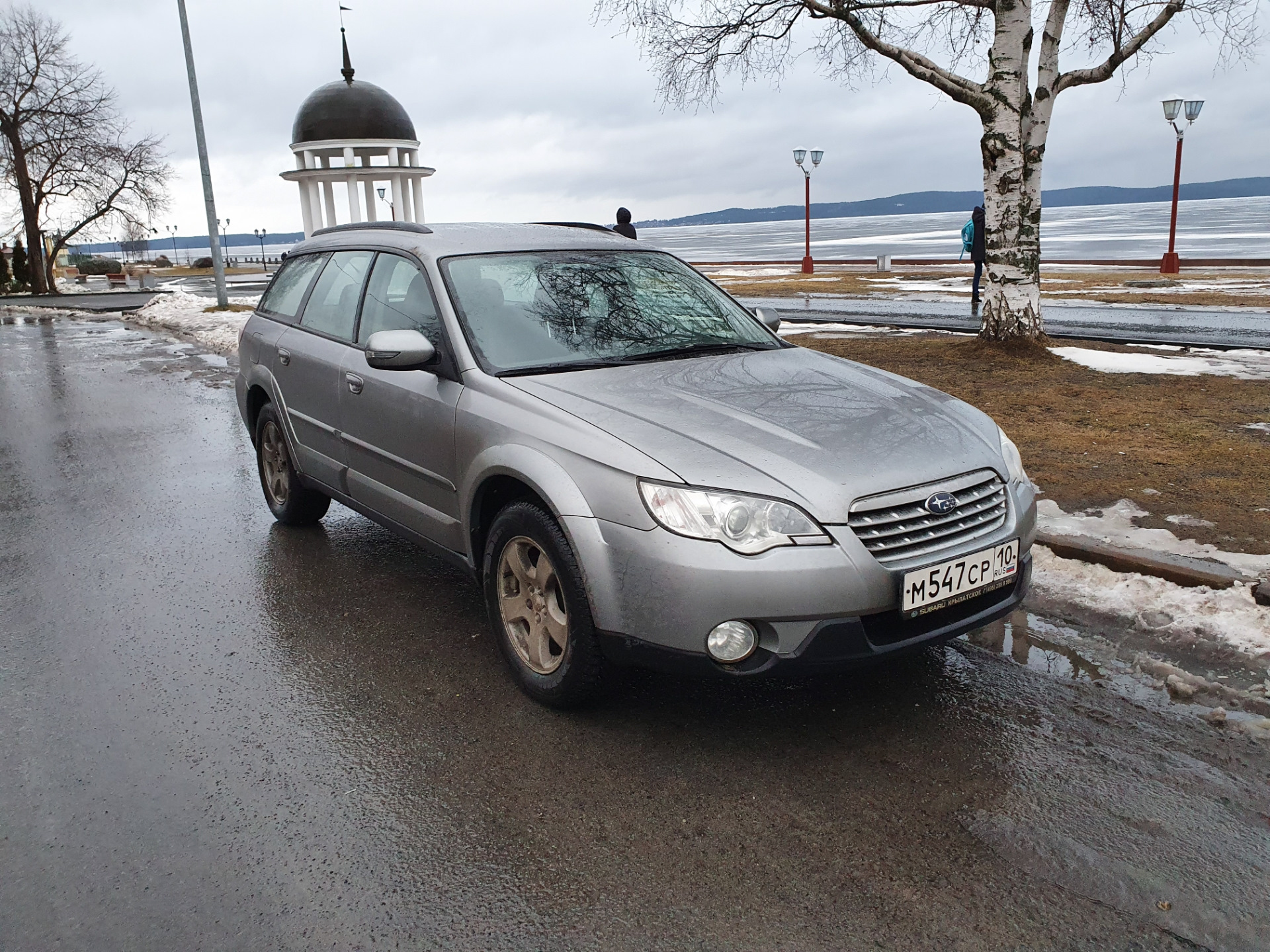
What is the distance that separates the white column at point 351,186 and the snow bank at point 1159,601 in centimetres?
3535

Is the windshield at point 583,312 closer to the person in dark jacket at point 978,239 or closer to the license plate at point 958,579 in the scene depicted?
the license plate at point 958,579

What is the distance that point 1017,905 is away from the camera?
2561mm

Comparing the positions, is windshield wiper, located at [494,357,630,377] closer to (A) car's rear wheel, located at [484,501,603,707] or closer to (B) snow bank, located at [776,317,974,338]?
(A) car's rear wheel, located at [484,501,603,707]

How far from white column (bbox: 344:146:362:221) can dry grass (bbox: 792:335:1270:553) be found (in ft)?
96.3

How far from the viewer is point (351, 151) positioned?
36.9 metres

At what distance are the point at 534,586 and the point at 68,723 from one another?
1769 mm

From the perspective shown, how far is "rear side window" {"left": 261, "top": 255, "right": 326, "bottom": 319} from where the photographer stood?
5.71 metres

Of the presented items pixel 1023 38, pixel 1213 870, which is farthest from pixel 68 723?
pixel 1023 38

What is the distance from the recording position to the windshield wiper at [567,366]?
13.1 feet

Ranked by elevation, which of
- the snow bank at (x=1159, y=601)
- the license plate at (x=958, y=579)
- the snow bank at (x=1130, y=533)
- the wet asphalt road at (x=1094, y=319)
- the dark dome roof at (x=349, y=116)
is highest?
the dark dome roof at (x=349, y=116)

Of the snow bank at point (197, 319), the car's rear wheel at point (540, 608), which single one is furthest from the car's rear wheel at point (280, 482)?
the snow bank at point (197, 319)

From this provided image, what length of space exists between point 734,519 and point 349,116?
3828 centimetres

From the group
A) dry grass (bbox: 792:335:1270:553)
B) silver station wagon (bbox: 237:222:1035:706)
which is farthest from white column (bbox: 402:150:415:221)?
silver station wagon (bbox: 237:222:1035:706)

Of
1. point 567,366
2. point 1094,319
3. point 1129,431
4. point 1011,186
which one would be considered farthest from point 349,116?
point 567,366
